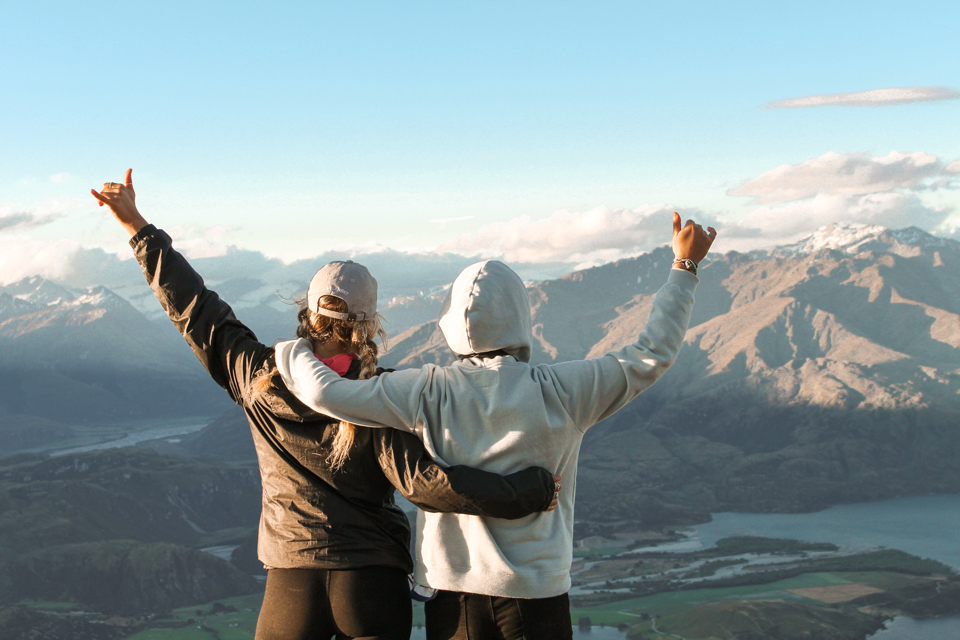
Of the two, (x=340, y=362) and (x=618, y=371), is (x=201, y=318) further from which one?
(x=618, y=371)

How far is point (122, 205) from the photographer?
5.07 metres

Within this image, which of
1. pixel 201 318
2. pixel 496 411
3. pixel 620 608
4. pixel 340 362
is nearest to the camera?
pixel 496 411

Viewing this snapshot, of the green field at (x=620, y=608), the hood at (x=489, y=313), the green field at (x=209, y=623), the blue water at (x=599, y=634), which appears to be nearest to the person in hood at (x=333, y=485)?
the hood at (x=489, y=313)

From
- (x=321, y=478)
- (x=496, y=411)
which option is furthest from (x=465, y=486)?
(x=321, y=478)

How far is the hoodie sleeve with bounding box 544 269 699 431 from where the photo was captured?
405cm

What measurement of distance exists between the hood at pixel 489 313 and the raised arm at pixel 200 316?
4.02 ft

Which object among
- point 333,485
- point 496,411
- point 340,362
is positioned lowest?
point 333,485

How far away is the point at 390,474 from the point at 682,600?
187460 millimetres

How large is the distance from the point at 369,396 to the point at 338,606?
4.08 ft

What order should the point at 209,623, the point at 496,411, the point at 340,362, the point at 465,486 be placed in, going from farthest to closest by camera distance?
the point at 209,623 → the point at 340,362 → the point at 496,411 → the point at 465,486

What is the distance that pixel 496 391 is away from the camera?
402 centimetres

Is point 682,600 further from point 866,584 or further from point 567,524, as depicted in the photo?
point 567,524

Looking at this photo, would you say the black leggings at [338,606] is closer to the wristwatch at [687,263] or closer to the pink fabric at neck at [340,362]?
the pink fabric at neck at [340,362]

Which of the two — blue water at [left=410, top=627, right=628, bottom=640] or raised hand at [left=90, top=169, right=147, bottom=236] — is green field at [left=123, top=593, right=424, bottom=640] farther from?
raised hand at [left=90, top=169, right=147, bottom=236]
